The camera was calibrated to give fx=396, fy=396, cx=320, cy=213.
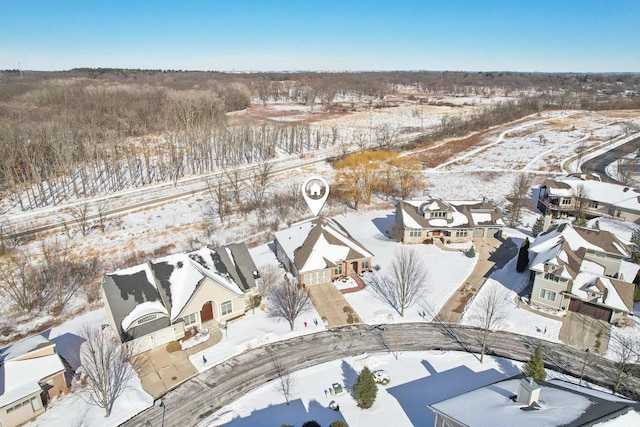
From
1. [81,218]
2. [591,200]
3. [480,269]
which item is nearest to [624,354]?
[480,269]

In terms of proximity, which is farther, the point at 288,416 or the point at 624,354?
the point at 624,354

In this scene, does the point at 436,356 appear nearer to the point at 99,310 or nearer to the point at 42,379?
the point at 42,379

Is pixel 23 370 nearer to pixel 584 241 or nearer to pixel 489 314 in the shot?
pixel 489 314

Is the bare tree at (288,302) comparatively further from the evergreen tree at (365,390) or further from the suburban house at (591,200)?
the suburban house at (591,200)

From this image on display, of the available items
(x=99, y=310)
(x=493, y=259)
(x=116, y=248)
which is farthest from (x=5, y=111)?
(x=493, y=259)

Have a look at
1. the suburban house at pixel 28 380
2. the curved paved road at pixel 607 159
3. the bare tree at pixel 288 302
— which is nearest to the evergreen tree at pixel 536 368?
the bare tree at pixel 288 302
